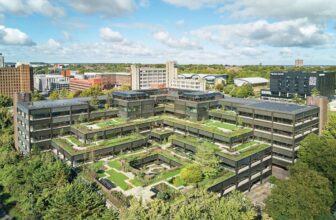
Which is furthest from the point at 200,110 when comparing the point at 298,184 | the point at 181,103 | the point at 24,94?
the point at 24,94

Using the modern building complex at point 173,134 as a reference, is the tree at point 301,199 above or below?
below

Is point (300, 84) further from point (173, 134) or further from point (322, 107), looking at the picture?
point (173, 134)

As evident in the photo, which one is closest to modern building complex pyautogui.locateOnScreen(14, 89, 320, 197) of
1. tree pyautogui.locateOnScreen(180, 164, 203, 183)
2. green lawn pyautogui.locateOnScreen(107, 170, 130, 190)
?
green lawn pyautogui.locateOnScreen(107, 170, 130, 190)

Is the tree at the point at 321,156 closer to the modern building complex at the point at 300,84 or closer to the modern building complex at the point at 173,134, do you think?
the modern building complex at the point at 173,134

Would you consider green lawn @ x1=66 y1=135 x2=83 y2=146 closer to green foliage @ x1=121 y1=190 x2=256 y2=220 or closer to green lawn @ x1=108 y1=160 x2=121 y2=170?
green lawn @ x1=108 y1=160 x2=121 y2=170

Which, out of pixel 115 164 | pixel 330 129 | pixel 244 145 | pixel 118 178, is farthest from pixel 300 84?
pixel 118 178

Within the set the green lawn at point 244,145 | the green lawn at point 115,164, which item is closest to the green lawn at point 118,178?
the green lawn at point 115,164
